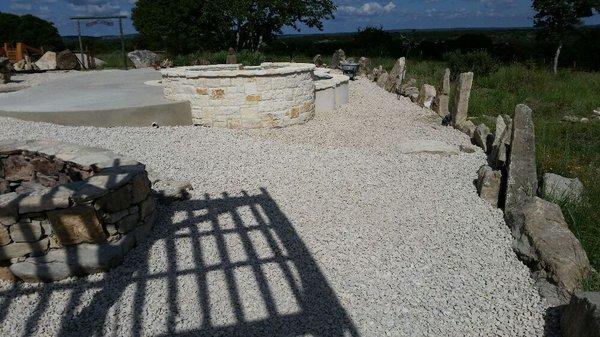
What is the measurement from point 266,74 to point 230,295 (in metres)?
5.29

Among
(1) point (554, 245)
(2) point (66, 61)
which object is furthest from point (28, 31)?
(1) point (554, 245)

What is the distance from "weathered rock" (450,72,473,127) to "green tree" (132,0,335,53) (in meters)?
12.4

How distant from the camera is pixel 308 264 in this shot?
3.60 m

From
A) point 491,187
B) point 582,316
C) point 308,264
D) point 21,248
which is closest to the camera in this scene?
point 582,316

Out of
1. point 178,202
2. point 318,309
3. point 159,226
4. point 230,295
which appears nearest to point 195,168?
point 178,202

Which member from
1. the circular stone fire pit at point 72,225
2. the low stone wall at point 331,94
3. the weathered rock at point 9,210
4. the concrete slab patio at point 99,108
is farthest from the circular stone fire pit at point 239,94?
the weathered rock at point 9,210

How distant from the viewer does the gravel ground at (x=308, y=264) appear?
9.63ft

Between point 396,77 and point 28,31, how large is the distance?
110 feet

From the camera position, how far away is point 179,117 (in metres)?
7.86

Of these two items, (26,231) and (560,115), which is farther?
(560,115)

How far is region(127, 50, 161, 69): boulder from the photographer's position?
17.4 m

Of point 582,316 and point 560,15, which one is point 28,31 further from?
point 582,316

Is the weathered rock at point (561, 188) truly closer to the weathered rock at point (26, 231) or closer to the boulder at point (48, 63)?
the weathered rock at point (26, 231)

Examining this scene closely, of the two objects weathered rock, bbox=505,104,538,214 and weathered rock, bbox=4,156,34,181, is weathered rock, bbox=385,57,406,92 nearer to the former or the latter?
weathered rock, bbox=505,104,538,214
